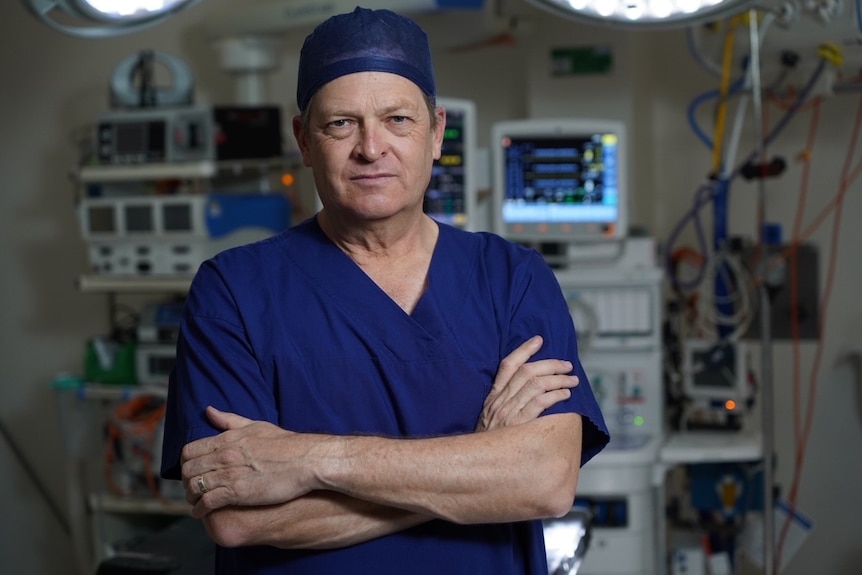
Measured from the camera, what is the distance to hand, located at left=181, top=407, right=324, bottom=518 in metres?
1.34

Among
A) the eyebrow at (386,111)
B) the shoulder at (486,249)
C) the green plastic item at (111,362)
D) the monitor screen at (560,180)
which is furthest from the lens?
the green plastic item at (111,362)

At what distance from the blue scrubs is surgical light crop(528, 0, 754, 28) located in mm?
443

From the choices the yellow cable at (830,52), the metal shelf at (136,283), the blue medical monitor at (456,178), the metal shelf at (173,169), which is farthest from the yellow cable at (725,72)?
the metal shelf at (136,283)

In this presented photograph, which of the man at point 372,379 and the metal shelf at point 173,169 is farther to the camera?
the metal shelf at point 173,169

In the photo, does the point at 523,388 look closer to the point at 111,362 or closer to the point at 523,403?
the point at 523,403

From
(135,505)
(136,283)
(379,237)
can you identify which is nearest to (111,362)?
(136,283)

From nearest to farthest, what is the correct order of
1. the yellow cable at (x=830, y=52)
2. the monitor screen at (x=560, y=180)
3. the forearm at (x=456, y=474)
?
the forearm at (x=456, y=474), the yellow cable at (x=830, y=52), the monitor screen at (x=560, y=180)

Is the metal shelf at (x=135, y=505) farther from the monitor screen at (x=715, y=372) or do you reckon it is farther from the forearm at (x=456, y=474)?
the forearm at (x=456, y=474)

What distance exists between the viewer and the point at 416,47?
148 centimetres

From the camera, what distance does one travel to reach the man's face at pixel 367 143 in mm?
1429

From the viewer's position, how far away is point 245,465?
4.45 ft

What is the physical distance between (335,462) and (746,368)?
1.94m

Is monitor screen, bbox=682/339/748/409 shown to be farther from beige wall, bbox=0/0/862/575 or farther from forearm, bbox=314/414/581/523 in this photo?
forearm, bbox=314/414/581/523

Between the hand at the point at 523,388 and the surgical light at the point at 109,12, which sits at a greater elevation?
the surgical light at the point at 109,12
